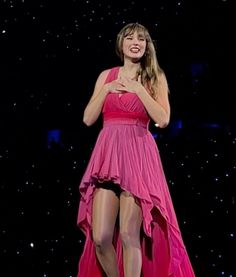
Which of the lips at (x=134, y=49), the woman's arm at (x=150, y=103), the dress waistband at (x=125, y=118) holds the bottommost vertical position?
the dress waistband at (x=125, y=118)

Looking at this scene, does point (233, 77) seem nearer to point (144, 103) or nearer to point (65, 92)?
point (65, 92)

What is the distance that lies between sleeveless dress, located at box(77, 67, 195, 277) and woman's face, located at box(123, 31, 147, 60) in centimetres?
19

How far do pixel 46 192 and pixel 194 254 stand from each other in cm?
98

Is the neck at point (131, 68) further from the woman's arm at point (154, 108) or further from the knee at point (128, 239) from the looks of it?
the knee at point (128, 239)

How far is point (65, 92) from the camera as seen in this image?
12.1 feet

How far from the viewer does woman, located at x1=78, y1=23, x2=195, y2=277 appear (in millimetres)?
2354

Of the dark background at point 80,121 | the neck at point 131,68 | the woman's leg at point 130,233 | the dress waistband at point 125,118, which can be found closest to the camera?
the woman's leg at point 130,233

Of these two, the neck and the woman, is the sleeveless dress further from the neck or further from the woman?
the neck

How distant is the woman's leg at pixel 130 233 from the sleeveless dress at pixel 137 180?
0.03 m

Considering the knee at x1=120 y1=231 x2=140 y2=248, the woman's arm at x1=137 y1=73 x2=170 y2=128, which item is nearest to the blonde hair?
the woman's arm at x1=137 y1=73 x2=170 y2=128

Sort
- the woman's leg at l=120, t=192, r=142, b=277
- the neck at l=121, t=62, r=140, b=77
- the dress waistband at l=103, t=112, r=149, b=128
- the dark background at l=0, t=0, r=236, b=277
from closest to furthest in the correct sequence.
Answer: the woman's leg at l=120, t=192, r=142, b=277 < the dress waistband at l=103, t=112, r=149, b=128 < the neck at l=121, t=62, r=140, b=77 < the dark background at l=0, t=0, r=236, b=277

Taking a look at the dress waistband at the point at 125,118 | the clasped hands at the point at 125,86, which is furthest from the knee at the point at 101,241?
the clasped hands at the point at 125,86

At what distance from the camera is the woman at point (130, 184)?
2354 mm

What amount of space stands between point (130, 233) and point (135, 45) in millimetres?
803
